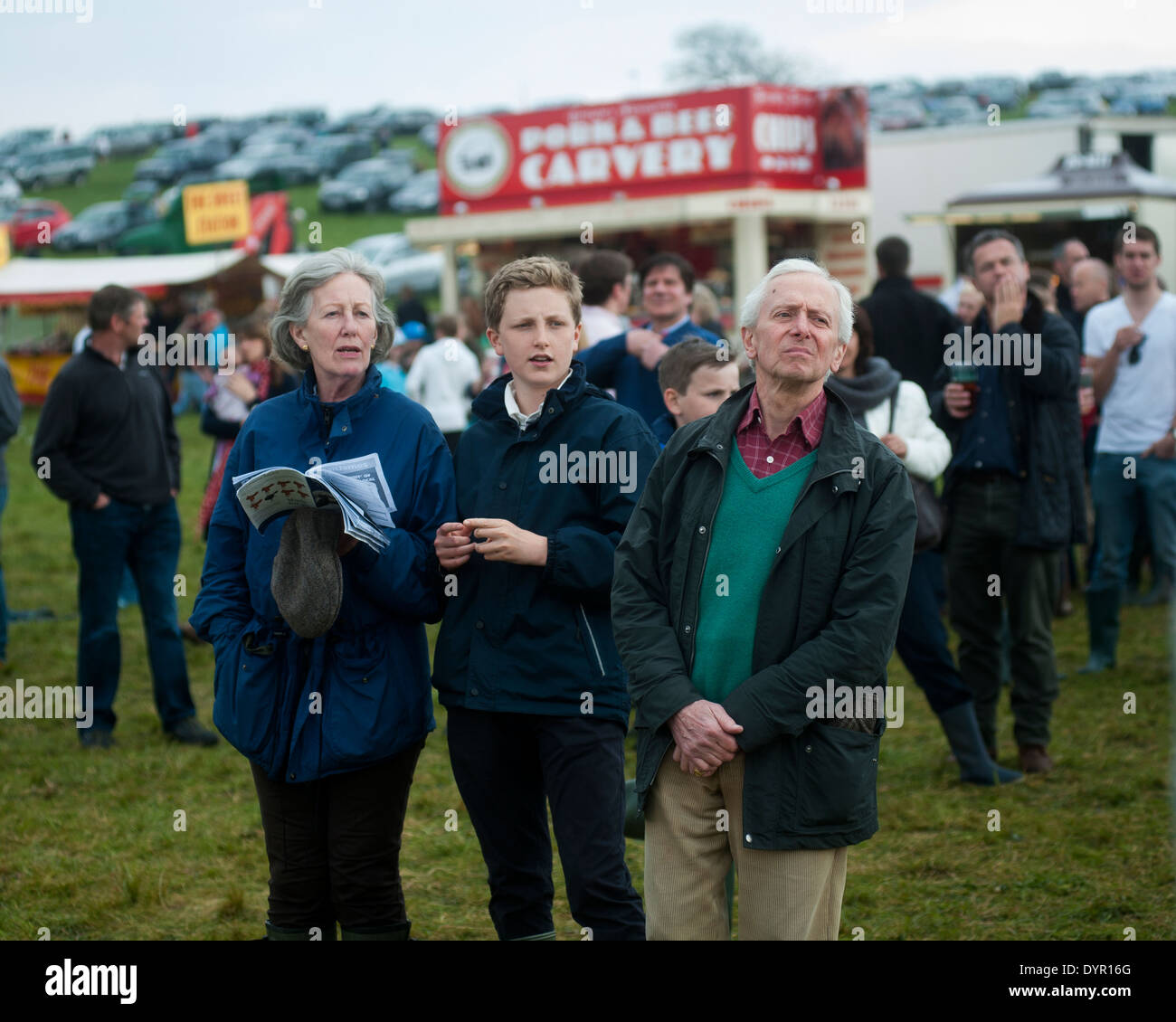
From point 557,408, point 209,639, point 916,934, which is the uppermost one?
point 557,408

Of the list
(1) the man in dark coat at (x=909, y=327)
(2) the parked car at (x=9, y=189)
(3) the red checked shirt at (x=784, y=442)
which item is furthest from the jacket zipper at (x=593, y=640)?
(2) the parked car at (x=9, y=189)

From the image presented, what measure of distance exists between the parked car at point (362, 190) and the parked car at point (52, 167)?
1447 centimetres

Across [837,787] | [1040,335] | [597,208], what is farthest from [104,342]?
[597,208]

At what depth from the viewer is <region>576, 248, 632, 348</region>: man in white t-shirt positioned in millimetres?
6434

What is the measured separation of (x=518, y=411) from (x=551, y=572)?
0.47 metres

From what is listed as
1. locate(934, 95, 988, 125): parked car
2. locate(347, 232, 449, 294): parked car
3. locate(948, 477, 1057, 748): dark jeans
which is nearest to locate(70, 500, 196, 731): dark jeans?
locate(948, 477, 1057, 748): dark jeans

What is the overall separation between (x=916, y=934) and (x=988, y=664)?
1895mm

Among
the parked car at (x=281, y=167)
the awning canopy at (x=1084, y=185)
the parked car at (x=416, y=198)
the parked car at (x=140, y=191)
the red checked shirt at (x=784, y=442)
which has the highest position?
the parked car at (x=281, y=167)

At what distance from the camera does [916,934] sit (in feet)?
14.4

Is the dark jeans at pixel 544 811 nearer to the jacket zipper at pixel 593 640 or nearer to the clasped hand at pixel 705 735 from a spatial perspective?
the jacket zipper at pixel 593 640

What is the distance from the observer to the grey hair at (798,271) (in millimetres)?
3049

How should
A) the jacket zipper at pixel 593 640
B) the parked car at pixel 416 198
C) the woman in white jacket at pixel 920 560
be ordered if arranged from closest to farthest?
the jacket zipper at pixel 593 640 < the woman in white jacket at pixel 920 560 < the parked car at pixel 416 198

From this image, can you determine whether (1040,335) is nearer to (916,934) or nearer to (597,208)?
(916,934)

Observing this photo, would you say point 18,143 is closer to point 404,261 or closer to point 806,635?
point 404,261
